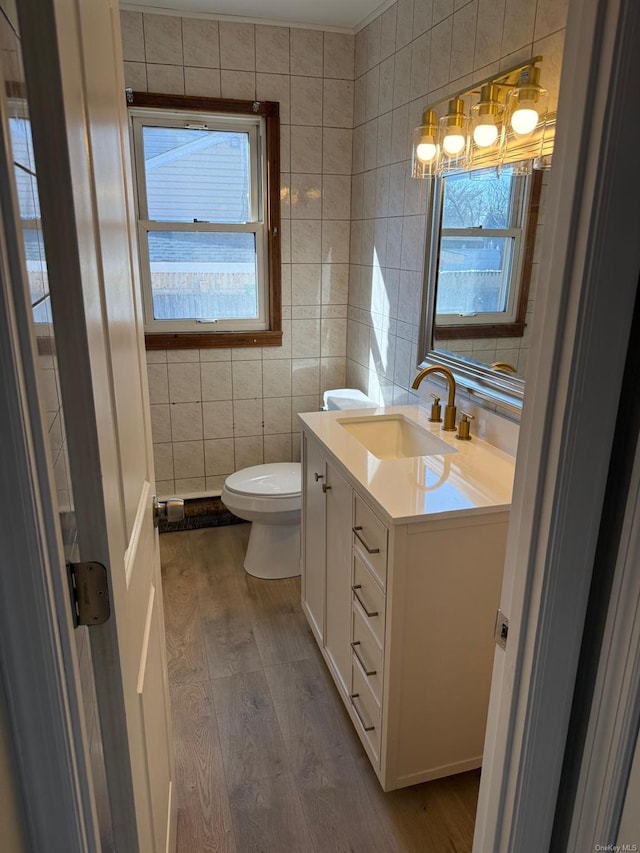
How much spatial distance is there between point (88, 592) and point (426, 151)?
1961 millimetres

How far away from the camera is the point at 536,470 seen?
0.82m

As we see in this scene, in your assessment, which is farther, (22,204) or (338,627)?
(338,627)

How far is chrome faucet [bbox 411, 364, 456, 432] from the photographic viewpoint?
6.68 ft

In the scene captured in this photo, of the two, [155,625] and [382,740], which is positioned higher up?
[155,625]

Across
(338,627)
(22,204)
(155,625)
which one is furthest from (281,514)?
(22,204)

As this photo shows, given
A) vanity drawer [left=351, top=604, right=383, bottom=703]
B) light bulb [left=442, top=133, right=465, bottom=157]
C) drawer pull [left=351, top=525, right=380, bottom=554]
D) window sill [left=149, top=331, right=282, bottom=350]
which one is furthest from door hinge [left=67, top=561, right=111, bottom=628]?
window sill [left=149, top=331, right=282, bottom=350]

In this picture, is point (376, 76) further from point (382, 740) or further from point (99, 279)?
point (382, 740)

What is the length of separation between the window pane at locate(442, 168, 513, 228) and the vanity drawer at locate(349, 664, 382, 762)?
1466mm

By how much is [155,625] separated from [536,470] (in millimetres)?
850

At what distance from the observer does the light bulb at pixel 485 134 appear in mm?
1821

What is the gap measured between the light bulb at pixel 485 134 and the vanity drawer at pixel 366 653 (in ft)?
4.87

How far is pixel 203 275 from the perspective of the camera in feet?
10.2

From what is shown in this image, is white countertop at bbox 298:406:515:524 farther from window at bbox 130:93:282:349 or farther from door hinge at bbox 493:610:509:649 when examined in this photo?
window at bbox 130:93:282:349

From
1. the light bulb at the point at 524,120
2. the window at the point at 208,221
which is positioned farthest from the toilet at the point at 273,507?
the light bulb at the point at 524,120
